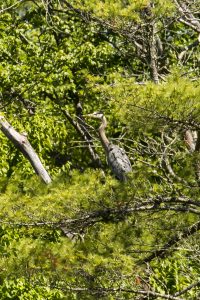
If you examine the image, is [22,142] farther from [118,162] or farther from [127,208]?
[127,208]

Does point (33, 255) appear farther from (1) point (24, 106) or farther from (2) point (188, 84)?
(1) point (24, 106)

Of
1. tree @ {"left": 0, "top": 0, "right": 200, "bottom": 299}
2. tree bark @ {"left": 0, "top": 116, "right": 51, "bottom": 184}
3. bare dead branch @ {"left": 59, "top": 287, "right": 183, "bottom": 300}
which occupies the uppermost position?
tree bark @ {"left": 0, "top": 116, "right": 51, "bottom": 184}

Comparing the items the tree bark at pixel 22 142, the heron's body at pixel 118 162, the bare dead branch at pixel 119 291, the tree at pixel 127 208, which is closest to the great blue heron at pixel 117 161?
the heron's body at pixel 118 162

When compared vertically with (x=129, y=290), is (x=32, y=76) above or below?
above

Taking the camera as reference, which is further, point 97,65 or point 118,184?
point 97,65

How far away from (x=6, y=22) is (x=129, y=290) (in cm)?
728

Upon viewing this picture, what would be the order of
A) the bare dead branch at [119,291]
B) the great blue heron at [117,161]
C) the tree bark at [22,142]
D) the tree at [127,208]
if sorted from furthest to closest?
the tree bark at [22,142] → the great blue heron at [117,161] → the bare dead branch at [119,291] → the tree at [127,208]

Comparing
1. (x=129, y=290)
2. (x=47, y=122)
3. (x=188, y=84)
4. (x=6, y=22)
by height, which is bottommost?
(x=129, y=290)

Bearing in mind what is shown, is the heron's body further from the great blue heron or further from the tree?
the tree

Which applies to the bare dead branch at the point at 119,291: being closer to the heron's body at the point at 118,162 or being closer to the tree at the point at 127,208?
the tree at the point at 127,208

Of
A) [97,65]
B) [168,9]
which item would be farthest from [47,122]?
[168,9]

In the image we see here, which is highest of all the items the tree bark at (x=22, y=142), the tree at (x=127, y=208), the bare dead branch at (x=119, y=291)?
the tree bark at (x=22, y=142)

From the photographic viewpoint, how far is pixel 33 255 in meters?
6.82

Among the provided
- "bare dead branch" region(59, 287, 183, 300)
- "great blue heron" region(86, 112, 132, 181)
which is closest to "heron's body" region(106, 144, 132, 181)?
"great blue heron" region(86, 112, 132, 181)
